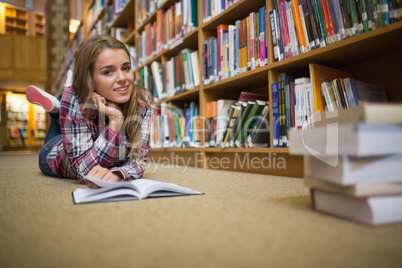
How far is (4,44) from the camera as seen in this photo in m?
7.87

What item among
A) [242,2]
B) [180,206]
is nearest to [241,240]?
[180,206]

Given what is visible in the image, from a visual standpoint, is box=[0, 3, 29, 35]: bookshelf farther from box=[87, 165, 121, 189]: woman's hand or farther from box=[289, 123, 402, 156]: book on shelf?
box=[289, 123, 402, 156]: book on shelf

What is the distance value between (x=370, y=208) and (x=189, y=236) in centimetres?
34

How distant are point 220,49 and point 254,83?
0.31 metres

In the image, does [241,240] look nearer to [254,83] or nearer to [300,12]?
[300,12]

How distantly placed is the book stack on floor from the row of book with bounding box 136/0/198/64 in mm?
1888

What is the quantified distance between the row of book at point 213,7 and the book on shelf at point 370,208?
1.51 m

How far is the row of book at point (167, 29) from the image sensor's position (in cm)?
229

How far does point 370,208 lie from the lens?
562 millimetres

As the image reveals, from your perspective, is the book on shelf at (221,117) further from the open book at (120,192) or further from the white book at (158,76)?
the open book at (120,192)

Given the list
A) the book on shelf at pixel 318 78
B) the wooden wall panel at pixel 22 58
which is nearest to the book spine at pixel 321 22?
the book on shelf at pixel 318 78

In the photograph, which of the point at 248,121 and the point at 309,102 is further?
the point at 248,121

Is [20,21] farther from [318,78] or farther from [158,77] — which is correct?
[318,78]

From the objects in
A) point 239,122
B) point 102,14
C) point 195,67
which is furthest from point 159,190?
point 102,14
